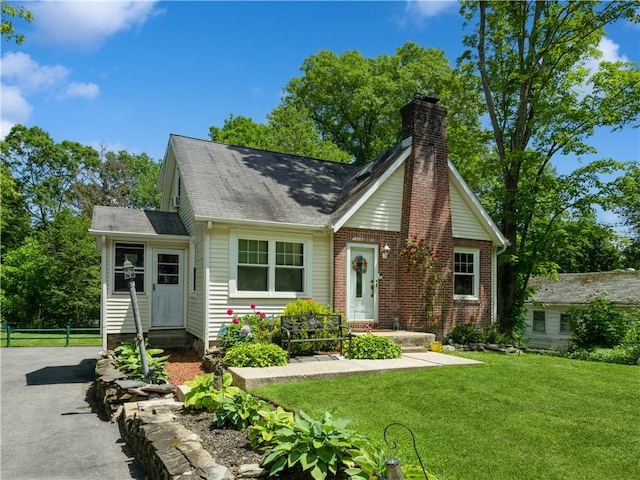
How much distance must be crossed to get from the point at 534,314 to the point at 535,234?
1371 cm

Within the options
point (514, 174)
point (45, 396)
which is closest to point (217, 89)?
point (45, 396)

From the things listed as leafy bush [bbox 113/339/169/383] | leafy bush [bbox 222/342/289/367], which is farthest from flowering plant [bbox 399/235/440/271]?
leafy bush [bbox 113/339/169/383]

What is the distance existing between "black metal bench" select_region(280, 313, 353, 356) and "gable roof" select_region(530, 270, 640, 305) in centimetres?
1561

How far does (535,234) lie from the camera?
16.3 metres

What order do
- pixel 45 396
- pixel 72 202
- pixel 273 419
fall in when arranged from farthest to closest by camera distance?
pixel 72 202
pixel 45 396
pixel 273 419

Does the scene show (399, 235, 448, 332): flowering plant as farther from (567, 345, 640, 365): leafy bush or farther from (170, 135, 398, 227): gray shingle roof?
(567, 345, 640, 365): leafy bush

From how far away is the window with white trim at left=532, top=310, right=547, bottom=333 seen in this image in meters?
27.1

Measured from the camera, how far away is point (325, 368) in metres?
8.17

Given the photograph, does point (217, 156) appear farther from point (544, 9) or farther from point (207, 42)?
point (544, 9)

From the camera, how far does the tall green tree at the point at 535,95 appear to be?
15031 millimetres

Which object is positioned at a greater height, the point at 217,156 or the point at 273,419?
the point at 217,156

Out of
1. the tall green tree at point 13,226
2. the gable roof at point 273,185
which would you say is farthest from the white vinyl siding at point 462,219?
the tall green tree at point 13,226

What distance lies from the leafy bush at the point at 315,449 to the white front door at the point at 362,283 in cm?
788

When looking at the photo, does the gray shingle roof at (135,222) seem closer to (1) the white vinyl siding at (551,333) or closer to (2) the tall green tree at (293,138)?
(2) the tall green tree at (293,138)
